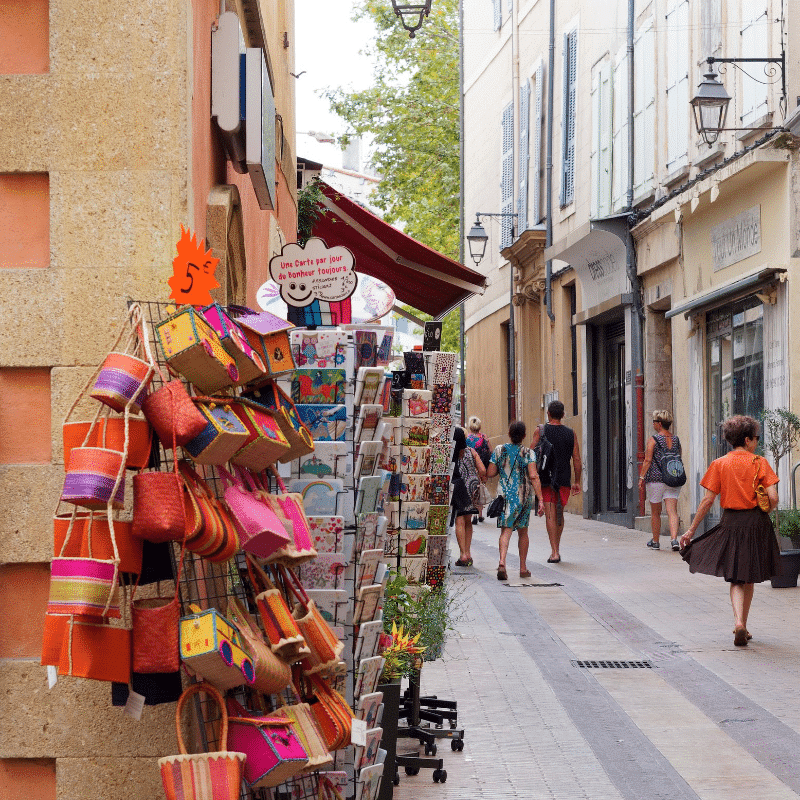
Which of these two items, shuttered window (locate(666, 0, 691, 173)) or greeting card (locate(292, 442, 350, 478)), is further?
shuttered window (locate(666, 0, 691, 173))

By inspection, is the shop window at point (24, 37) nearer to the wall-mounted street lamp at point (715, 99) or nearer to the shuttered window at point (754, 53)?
the wall-mounted street lamp at point (715, 99)

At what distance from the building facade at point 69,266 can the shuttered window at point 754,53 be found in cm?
1081

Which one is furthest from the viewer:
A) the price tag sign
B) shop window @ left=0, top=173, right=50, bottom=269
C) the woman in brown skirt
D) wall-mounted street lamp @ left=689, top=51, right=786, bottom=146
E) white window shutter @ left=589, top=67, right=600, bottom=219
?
white window shutter @ left=589, top=67, right=600, bottom=219

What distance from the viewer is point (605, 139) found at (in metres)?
21.0

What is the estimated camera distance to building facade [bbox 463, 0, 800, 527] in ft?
47.0

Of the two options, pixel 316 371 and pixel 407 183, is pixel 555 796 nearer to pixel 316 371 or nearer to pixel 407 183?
pixel 316 371

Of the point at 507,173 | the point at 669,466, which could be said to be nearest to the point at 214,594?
the point at 669,466

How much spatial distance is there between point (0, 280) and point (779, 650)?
→ 248 inches

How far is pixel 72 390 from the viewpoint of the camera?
4.29 metres

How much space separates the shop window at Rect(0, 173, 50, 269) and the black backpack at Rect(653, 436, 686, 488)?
11590mm

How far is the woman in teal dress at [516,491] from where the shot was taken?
42.1 feet

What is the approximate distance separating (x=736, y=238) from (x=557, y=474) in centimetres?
386

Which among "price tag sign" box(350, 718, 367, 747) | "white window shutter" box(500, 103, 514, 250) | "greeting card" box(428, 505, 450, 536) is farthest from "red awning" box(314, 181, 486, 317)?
"white window shutter" box(500, 103, 514, 250)

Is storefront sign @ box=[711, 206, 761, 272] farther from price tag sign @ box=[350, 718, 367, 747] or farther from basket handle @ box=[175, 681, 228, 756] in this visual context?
basket handle @ box=[175, 681, 228, 756]
